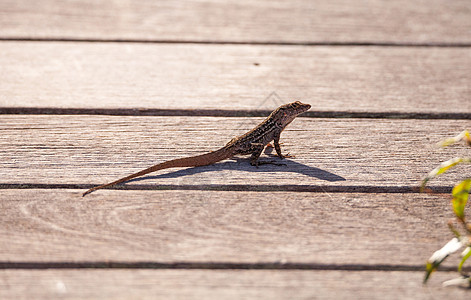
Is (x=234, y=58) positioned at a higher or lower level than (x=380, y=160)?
higher

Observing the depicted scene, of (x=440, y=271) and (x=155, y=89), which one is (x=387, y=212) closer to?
(x=440, y=271)

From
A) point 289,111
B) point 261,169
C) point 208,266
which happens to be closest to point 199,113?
point 289,111

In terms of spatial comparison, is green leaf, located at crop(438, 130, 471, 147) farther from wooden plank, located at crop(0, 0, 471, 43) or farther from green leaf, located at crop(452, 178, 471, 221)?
wooden plank, located at crop(0, 0, 471, 43)

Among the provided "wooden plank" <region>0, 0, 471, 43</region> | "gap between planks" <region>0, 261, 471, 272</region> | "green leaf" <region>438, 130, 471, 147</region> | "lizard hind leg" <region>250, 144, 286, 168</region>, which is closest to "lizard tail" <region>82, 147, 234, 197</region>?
"lizard hind leg" <region>250, 144, 286, 168</region>

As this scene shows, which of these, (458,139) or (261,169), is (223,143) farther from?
(458,139)

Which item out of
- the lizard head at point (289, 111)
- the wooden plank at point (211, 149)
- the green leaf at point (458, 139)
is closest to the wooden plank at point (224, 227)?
the wooden plank at point (211, 149)

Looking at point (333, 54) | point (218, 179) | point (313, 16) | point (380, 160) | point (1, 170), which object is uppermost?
point (313, 16)

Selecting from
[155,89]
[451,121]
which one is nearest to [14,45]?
[155,89]
